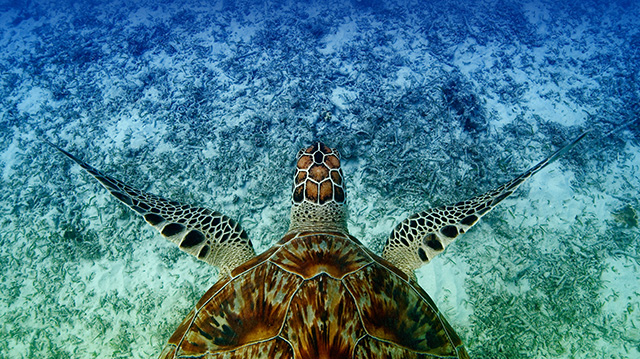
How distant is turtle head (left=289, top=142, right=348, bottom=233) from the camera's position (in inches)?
69.2

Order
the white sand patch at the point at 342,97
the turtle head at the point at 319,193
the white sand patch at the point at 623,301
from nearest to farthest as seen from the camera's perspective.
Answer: the turtle head at the point at 319,193
the white sand patch at the point at 623,301
the white sand patch at the point at 342,97

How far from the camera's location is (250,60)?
3.51m

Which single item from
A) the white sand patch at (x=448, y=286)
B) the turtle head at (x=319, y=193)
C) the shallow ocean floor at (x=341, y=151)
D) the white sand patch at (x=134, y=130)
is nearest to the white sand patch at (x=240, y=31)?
the shallow ocean floor at (x=341, y=151)

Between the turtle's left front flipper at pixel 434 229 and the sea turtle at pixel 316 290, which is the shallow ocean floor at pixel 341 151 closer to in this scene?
the turtle's left front flipper at pixel 434 229

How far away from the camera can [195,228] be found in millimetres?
1740

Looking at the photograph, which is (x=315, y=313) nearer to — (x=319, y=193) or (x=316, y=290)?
(x=316, y=290)

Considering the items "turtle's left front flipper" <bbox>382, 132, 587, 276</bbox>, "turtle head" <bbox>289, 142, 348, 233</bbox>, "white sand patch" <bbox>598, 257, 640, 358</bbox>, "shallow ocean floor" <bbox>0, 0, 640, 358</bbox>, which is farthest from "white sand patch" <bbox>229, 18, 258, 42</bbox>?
"white sand patch" <bbox>598, 257, 640, 358</bbox>

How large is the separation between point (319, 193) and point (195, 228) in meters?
0.83

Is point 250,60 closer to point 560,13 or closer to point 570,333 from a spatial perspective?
point 570,333

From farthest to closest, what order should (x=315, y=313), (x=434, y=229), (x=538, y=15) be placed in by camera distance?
(x=538, y=15) < (x=434, y=229) < (x=315, y=313)

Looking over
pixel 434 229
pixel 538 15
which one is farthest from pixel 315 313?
pixel 538 15

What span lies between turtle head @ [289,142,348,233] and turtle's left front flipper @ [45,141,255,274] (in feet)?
1.32

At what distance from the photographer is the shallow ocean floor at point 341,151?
6.93 ft

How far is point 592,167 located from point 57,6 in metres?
8.29
